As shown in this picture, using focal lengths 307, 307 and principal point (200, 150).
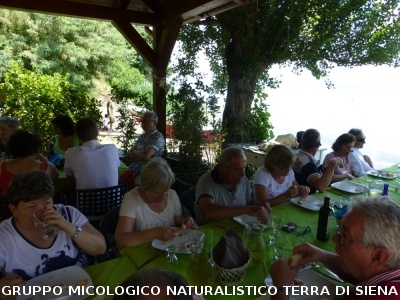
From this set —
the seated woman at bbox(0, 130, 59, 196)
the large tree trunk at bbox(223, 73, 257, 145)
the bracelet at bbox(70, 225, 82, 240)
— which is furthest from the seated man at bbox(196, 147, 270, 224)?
the large tree trunk at bbox(223, 73, 257, 145)

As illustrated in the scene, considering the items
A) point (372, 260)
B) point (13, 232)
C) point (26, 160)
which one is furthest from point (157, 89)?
point (372, 260)

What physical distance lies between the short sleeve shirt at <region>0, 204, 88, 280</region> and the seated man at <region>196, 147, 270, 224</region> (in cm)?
90

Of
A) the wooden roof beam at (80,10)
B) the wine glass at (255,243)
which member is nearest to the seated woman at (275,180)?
the wine glass at (255,243)

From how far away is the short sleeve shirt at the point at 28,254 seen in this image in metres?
1.35

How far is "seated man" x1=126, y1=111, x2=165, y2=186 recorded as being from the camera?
12.4ft

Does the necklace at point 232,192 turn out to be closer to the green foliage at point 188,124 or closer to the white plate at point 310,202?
the white plate at point 310,202

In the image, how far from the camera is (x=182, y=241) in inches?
63.9

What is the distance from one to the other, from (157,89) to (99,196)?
2.75 m

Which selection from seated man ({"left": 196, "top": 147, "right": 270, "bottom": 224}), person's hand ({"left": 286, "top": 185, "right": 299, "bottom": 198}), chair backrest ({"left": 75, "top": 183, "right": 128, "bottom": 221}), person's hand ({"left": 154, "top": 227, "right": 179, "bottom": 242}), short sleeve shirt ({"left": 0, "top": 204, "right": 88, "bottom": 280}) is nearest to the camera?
short sleeve shirt ({"left": 0, "top": 204, "right": 88, "bottom": 280})

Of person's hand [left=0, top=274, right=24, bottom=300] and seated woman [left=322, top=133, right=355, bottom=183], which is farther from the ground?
seated woman [left=322, top=133, right=355, bottom=183]

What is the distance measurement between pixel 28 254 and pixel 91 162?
4.56ft

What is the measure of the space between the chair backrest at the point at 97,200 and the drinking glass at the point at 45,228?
110 centimetres

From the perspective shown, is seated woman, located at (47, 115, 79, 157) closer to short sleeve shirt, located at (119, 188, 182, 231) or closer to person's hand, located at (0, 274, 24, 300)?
short sleeve shirt, located at (119, 188, 182, 231)

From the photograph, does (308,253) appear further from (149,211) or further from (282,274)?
(149,211)
